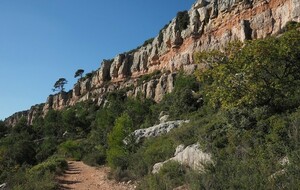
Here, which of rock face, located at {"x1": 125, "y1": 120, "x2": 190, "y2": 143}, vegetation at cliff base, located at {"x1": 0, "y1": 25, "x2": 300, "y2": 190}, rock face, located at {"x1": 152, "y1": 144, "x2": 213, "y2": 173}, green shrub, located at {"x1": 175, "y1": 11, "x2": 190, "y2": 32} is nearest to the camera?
vegetation at cliff base, located at {"x1": 0, "y1": 25, "x2": 300, "y2": 190}

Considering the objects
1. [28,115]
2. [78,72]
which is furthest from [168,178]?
[28,115]

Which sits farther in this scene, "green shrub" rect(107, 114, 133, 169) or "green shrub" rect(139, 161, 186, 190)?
"green shrub" rect(107, 114, 133, 169)

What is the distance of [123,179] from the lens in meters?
15.4

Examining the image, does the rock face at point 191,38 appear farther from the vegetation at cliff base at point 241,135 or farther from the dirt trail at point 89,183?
the dirt trail at point 89,183

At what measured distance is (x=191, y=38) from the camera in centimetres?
6025

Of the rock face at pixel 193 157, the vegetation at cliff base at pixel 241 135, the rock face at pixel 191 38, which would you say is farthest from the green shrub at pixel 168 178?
the rock face at pixel 191 38

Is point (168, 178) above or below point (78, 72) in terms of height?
below

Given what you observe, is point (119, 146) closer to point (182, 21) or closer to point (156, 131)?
point (156, 131)

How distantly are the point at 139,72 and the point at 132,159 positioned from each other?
60.8 metres

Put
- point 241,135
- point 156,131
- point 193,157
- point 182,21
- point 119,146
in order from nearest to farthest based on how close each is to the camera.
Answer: point 241,135
point 193,157
point 119,146
point 156,131
point 182,21

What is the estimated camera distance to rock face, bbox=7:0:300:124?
45656 mm

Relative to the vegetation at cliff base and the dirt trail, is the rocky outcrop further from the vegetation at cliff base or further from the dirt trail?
the vegetation at cliff base

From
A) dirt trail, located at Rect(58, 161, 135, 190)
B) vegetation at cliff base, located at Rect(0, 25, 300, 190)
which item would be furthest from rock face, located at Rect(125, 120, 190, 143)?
dirt trail, located at Rect(58, 161, 135, 190)

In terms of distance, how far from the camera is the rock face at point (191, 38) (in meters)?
45.7
